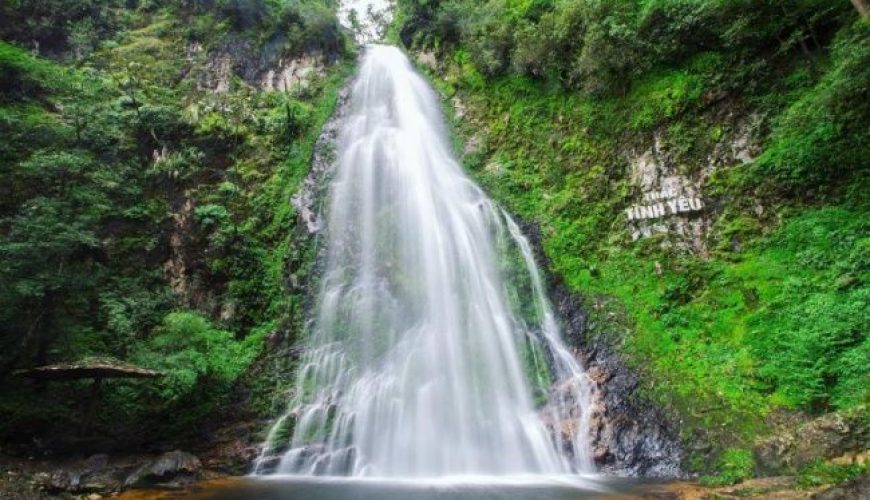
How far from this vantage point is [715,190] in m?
11.6

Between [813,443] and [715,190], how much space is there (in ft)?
21.2

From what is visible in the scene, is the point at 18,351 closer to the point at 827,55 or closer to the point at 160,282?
the point at 160,282

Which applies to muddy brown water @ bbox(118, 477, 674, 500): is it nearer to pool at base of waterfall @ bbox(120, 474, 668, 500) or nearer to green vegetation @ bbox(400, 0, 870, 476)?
pool at base of waterfall @ bbox(120, 474, 668, 500)

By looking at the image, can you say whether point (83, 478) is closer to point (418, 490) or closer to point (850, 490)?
point (418, 490)

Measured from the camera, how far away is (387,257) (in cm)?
1445

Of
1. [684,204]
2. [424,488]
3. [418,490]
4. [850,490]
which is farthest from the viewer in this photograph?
[684,204]

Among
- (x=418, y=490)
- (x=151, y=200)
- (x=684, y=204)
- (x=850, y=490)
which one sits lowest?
(x=418, y=490)

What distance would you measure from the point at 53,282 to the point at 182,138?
316 inches

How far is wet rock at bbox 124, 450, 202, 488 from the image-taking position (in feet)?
29.9

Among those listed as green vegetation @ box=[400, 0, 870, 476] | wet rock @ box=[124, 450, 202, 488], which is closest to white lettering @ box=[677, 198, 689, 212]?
green vegetation @ box=[400, 0, 870, 476]

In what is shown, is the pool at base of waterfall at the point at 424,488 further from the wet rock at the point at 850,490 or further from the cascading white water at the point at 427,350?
the wet rock at the point at 850,490

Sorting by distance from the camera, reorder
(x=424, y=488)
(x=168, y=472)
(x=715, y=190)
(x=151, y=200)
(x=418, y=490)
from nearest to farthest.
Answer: (x=418, y=490), (x=424, y=488), (x=168, y=472), (x=715, y=190), (x=151, y=200)

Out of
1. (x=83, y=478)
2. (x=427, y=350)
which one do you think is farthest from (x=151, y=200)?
(x=427, y=350)

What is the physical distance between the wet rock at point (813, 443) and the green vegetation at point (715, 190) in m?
0.49
